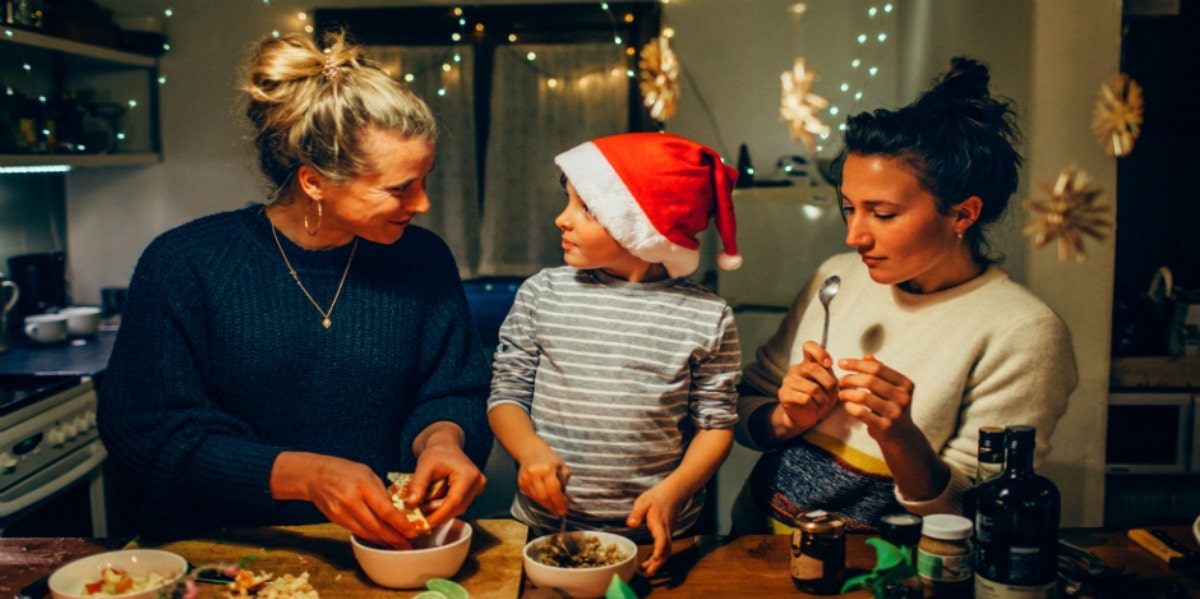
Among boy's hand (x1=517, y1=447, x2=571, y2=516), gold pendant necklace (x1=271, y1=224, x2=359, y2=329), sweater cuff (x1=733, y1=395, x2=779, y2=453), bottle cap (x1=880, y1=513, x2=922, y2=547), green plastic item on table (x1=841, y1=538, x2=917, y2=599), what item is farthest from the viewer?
sweater cuff (x1=733, y1=395, x2=779, y2=453)

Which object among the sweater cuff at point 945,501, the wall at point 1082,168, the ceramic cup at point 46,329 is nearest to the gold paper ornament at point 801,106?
the wall at point 1082,168

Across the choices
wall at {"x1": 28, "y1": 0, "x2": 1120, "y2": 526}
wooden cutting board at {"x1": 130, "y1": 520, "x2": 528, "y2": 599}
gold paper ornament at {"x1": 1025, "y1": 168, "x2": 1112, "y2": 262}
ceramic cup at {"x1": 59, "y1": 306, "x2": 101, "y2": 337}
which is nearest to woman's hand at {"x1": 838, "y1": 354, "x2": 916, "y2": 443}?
wooden cutting board at {"x1": 130, "y1": 520, "x2": 528, "y2": 599}

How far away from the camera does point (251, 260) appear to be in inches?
57.9

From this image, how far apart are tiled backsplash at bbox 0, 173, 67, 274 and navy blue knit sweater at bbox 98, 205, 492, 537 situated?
7.37 ft

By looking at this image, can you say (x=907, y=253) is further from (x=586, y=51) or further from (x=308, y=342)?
(x=586, y=51)

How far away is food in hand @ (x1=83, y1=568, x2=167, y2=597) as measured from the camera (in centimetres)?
109

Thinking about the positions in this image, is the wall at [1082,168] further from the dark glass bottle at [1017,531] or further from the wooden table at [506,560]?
the dark glass bottle at [1017,531]

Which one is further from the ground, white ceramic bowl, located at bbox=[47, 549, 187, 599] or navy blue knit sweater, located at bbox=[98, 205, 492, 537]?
navy blue knit sweater, located at bbox=[98, 205, 492, 537]

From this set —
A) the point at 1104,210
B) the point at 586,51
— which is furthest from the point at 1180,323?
the point at 586,51

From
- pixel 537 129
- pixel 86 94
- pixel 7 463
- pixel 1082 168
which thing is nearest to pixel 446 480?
pixel 7 463

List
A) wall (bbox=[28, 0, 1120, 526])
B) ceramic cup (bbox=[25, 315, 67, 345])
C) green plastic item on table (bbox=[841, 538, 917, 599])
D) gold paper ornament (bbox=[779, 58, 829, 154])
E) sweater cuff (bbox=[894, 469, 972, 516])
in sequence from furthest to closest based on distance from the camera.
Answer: wall (bbox=[28, 0, 1120, 526]), ceramic cup (bbox=[25, 315, 67, 345]), gold paper ornament (bbox=[779, 58, 829, 154]), sweater cuff (bbox=[894, 469, 972, 516]), green plastic item on table (bbox=[841, 538, 917, 599])

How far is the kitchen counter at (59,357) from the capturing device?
2.61 metres

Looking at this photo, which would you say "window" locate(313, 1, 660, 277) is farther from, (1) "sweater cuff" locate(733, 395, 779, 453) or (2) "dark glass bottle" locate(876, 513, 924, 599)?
(2) "dark glass bottle" locate(876, 513, 924, 599)

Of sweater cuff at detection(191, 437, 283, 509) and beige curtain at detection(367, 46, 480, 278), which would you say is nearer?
sweater cuff at detection(191, 437, 283, 509)
